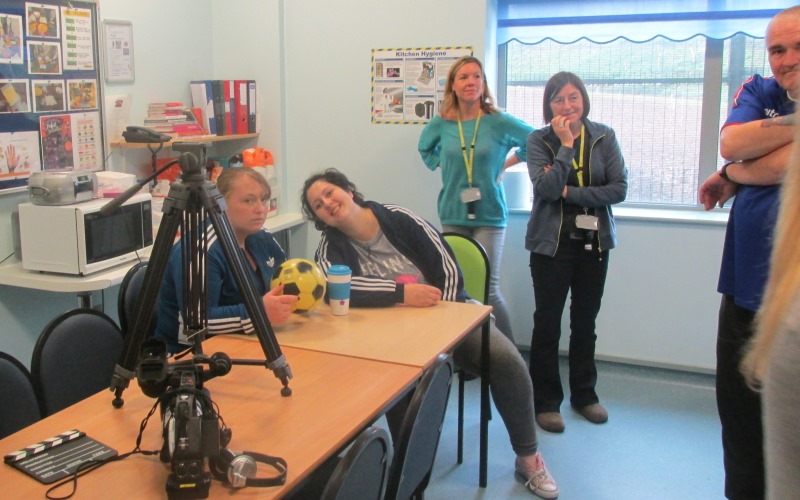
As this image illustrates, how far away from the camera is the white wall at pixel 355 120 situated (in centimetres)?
398

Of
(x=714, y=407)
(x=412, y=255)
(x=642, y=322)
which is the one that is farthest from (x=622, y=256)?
(x=412, y=255)

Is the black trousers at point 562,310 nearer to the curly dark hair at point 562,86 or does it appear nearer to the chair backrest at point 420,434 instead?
the curly dark hair at point 562,86

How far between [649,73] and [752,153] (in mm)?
2222

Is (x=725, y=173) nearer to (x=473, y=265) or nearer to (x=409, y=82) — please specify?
(x=473, y=265)

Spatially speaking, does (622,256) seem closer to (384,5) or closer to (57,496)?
(384,5)

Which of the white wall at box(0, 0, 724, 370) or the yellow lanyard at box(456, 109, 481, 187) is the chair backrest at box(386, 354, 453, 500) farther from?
the white wall at box(0, 0, 724, 370)

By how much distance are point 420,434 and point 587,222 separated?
1.71m

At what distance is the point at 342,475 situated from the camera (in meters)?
1.35

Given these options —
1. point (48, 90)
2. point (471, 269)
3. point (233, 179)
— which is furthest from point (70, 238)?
point (471, 269)

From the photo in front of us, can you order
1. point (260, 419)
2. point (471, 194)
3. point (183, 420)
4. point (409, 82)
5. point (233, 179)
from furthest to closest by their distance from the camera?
point (409, 82)
point (471, 194)
point (233, 179)
point (260, 419)
point (183, 420)

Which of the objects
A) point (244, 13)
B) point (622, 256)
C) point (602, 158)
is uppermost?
point (244, 13)

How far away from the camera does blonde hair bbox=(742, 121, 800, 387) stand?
26.5 inches

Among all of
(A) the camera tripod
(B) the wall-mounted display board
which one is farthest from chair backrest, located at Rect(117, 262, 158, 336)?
(B) the wall-mounted display board

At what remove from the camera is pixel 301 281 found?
2270mm
